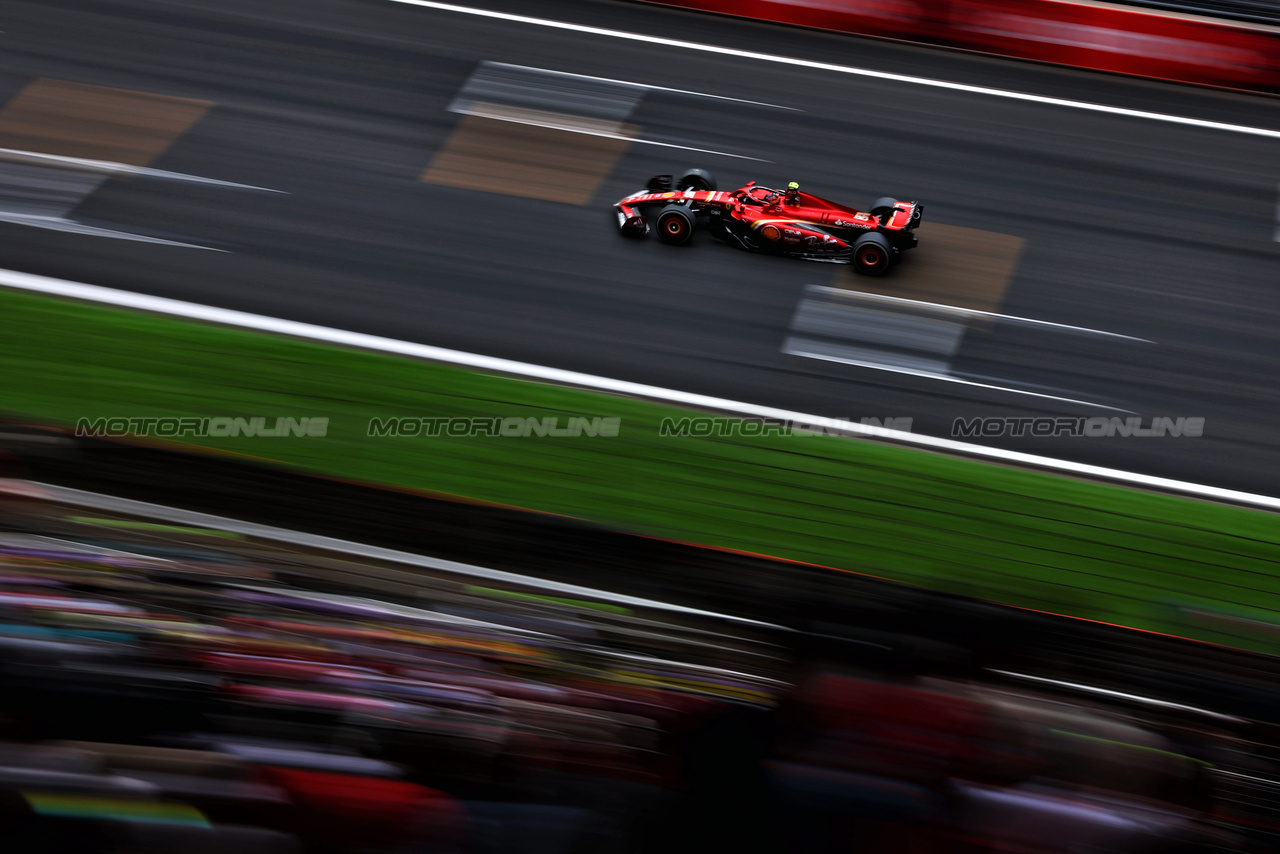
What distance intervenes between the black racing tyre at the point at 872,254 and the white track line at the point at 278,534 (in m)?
5.45

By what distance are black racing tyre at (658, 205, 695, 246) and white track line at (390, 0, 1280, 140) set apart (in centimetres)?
444

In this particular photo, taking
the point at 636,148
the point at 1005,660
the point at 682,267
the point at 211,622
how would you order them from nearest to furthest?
1. the point at 211,622
2. the point at 1005,660
3. the point at 682,267
4. the point at 636,148

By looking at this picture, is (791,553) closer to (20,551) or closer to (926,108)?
(20,551)

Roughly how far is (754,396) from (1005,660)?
161 inches

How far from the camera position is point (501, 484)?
10.1m

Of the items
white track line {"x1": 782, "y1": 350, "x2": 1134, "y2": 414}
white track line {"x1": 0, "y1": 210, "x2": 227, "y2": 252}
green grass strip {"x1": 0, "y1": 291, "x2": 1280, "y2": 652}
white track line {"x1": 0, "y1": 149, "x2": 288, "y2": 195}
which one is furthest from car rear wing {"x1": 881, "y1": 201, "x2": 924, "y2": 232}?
white track line {"x1": 0, "y1": 210, "x2": 227, "y2": 252}

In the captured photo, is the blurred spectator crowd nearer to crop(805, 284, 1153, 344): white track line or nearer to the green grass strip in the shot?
the green grass strip

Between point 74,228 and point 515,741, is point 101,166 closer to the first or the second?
point 74,228

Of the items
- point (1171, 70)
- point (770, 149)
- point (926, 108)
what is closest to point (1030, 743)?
point (770, 149)

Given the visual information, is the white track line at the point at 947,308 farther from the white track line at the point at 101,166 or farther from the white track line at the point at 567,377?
the white track line at the point at 101,166

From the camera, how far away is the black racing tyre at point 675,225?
1296 cm

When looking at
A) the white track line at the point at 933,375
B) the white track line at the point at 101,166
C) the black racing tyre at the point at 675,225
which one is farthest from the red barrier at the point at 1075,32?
the white track line at the point at 101,166

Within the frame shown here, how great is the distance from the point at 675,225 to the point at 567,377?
8.36 ft

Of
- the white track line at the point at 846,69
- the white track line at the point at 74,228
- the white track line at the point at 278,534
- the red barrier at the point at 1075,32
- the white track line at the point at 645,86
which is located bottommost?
the white track line at the point at 278,534
